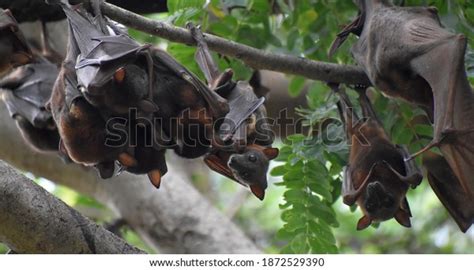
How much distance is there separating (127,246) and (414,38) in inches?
56.9

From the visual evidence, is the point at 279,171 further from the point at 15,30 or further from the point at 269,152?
the point at 15,30

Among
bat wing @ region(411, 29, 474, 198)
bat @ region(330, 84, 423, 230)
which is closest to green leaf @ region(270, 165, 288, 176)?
bat @ region(330, 84, 423, 230)

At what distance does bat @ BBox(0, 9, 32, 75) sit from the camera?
13.5 feet

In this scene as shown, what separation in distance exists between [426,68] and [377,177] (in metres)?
0.61

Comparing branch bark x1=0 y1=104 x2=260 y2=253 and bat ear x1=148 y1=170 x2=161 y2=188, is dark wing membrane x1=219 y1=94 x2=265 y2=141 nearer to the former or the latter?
bat ear x1=148 y1=170 x2=161 y2=188

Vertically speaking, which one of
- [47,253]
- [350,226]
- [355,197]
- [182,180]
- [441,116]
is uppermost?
[441,116]

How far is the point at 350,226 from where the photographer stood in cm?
695

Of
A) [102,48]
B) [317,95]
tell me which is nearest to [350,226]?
[317,95]

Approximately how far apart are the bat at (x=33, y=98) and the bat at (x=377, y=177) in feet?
5.63

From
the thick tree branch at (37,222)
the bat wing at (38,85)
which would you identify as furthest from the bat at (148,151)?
the bat wing at (38,85)

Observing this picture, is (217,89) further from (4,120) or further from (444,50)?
(4,120)

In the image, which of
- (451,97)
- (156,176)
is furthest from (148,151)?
(451,97)

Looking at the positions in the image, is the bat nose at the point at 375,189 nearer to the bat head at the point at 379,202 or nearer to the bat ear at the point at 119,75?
the bat head at the point at 379,202

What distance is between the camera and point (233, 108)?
3.79 m
